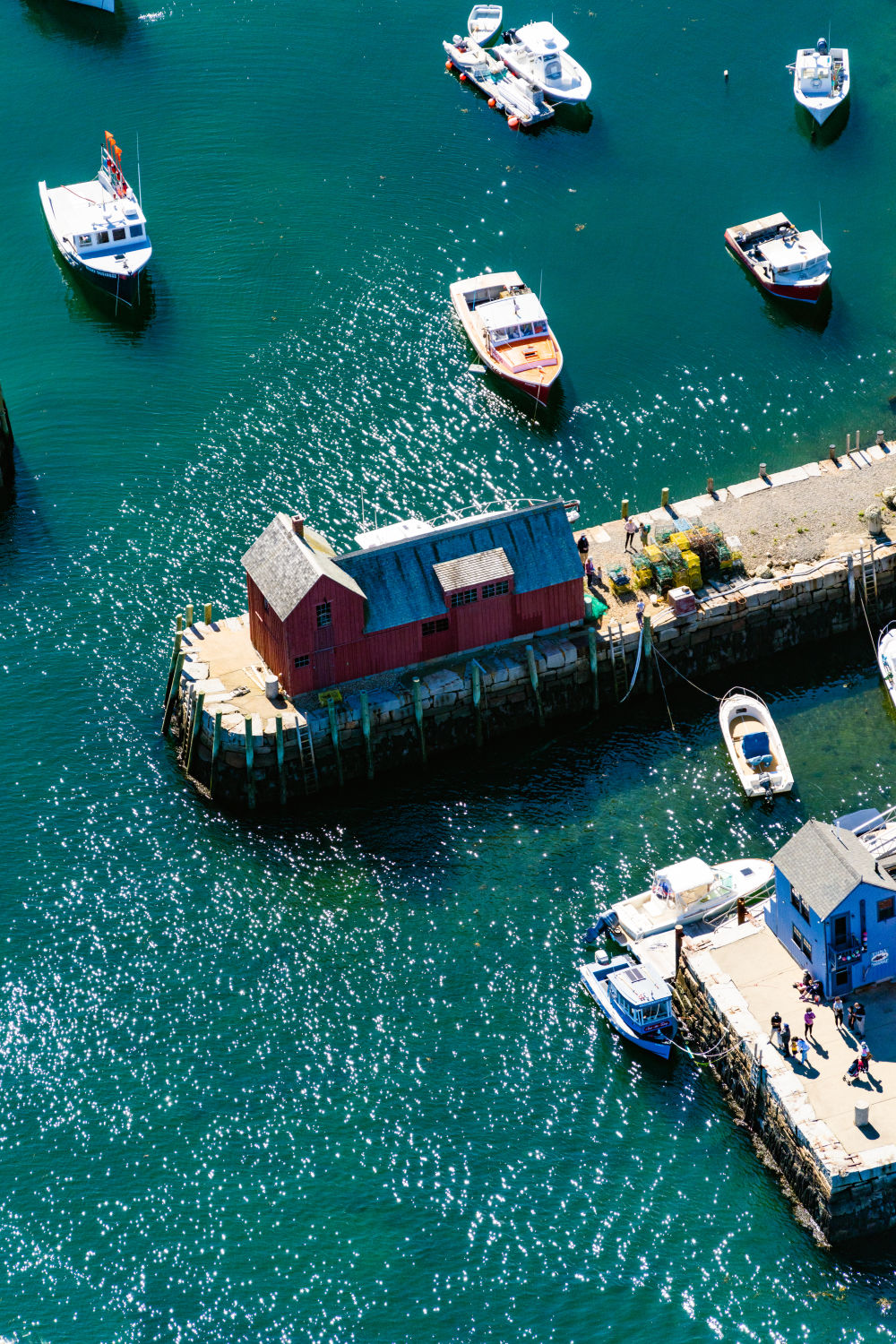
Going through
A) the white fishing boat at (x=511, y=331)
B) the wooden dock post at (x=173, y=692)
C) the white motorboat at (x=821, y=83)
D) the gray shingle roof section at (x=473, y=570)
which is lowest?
the wooden dock post at (x=173, y=692)

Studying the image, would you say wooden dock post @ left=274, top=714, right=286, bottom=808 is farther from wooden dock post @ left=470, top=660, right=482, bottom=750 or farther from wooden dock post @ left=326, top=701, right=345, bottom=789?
wooden dock post @ left=470, top=660, right=482, bottom=750

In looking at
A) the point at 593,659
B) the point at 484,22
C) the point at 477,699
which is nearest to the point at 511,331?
the point at 593,659

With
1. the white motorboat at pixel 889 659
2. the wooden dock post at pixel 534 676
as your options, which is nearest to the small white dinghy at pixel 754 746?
the white motorboat at pixel 889 659

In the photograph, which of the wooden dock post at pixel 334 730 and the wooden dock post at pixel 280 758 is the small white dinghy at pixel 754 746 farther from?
the wooden dock post at pixel 280 758

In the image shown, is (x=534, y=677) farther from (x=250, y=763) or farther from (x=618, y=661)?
(x=250, y=763)

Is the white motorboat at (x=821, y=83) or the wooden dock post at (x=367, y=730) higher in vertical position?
the white motorboat at (x=821, y=83)

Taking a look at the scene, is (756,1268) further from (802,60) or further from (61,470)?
(802,60)
